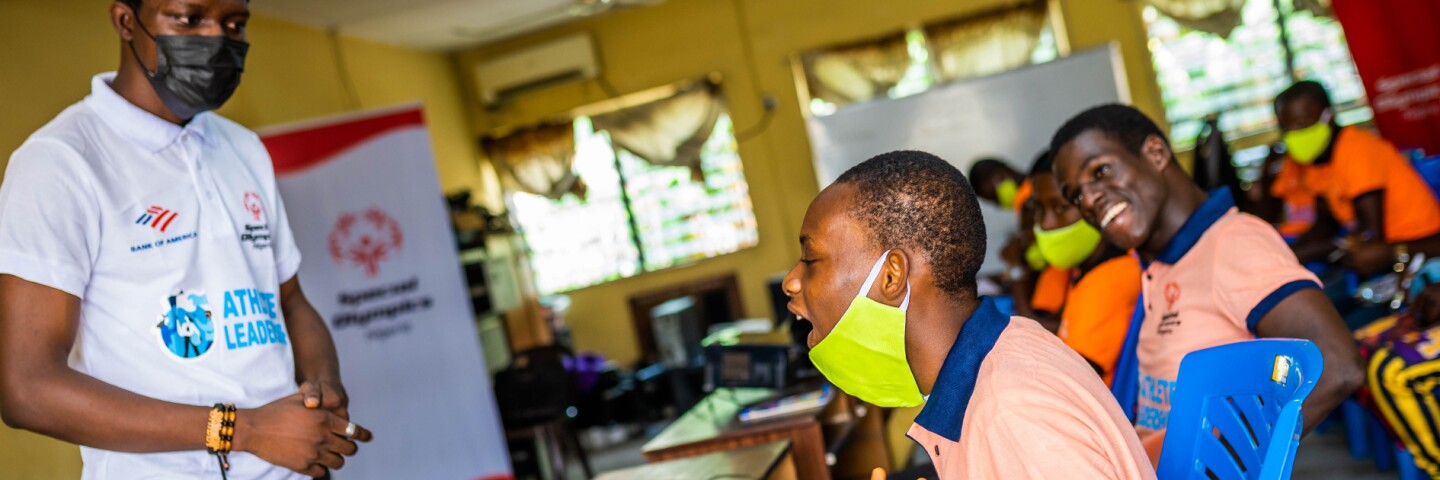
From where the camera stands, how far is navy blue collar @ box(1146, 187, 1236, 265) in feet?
6.64

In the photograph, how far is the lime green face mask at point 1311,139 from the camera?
4375 mm

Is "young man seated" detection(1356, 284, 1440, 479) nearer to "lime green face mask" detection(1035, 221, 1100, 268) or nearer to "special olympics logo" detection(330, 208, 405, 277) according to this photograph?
"lime green face mask" detection(1035, 221, 1100, 268)

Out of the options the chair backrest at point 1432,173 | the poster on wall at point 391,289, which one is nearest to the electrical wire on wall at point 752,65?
the poster on wall at point 391,289

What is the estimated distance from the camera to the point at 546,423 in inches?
217

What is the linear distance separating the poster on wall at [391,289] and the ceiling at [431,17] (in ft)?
5.77

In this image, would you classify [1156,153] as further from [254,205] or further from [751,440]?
[254,205]

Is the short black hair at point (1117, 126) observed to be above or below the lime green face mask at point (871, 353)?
above

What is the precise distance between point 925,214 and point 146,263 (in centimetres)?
112

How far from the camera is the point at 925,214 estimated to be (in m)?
1.32

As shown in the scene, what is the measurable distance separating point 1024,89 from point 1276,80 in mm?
1728

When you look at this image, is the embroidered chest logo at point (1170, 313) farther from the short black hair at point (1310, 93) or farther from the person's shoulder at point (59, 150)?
the short black hair at point (1310, 93)

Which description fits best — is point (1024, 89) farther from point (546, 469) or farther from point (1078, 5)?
point (546, 469)

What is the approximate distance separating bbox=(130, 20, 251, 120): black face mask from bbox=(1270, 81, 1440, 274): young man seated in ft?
12.2

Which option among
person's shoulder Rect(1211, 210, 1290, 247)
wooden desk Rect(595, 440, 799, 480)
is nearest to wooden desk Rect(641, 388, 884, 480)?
wooden desk Rect(595, 440, 799, 480)
